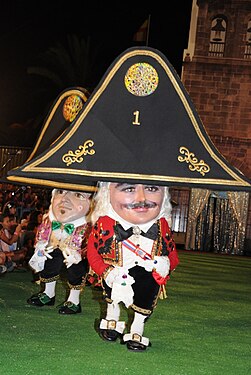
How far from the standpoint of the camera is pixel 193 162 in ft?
16.2

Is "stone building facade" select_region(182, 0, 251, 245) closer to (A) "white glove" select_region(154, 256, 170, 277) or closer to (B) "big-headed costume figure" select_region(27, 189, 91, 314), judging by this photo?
(B) "big-headed costume figure" select_region(27, 189, 91, 314)

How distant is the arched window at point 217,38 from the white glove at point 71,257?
15339 millimetres

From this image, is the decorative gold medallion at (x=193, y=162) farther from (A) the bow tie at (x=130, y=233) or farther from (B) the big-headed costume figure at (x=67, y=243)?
(B) the big-headed costume figure at (x=67, y=243)

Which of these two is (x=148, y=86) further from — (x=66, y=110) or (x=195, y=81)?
(x=195, y=81)

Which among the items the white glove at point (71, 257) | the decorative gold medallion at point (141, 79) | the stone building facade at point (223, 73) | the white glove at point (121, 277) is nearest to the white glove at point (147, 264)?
the white glove at point (121, 277)

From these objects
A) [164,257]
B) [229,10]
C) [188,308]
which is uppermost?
[229,10]

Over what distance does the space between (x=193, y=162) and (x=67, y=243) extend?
1.96 m

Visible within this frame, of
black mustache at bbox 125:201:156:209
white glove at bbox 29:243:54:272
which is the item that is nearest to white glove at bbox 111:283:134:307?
black mustache at bbox 125:201:156:209

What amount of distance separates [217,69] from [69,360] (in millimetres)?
16915

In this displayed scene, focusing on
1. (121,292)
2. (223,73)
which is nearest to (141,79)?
(121,292)

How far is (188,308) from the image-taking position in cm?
767

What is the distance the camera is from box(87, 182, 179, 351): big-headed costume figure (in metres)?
5.18

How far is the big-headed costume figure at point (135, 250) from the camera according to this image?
5.18m

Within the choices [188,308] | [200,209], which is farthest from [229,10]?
[188,308]
